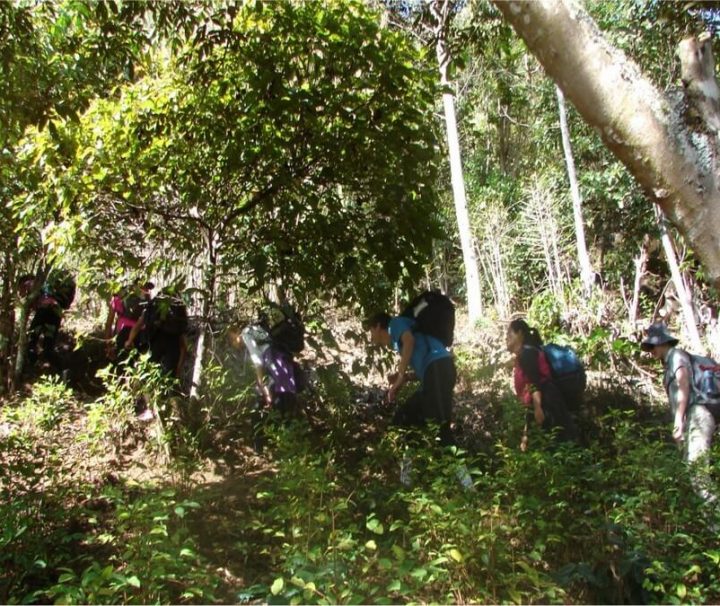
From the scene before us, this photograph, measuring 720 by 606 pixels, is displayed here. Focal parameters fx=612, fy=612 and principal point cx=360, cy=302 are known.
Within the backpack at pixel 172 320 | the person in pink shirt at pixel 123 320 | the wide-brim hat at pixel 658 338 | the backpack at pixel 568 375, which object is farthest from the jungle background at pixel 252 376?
the wide-brim hat at pixel 658 338

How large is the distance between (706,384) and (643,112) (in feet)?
10.7

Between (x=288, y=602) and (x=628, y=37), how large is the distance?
31.0 ft

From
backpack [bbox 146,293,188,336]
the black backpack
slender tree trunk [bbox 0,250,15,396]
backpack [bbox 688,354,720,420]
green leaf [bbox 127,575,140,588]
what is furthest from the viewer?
slender tree trunk [bbox 0,250,15,396]

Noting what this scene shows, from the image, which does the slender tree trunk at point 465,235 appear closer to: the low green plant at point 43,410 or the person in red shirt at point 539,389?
the person in red shirt at point 539,389

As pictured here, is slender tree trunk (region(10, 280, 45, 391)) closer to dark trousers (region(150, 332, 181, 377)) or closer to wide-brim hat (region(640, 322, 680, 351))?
dark trousers (region(150, 332, 181, 377))

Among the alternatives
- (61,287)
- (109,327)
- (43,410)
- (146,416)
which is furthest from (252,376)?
(61,287)

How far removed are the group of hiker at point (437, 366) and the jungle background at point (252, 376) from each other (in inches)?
9.1

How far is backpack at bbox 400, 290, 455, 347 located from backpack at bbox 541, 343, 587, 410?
881 millimetres

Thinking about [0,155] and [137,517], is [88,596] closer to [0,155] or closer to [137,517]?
[137,517]

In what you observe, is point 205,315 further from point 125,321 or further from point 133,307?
point 125,321

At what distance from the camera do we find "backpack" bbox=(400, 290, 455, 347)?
4395mm

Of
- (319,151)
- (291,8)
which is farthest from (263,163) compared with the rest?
(291,8)

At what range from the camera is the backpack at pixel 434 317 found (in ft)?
14.4

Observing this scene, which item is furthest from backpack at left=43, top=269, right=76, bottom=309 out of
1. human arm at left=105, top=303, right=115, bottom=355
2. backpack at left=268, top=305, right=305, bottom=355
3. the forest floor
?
backpack at left=268, top=305, right=305, bottom=355
